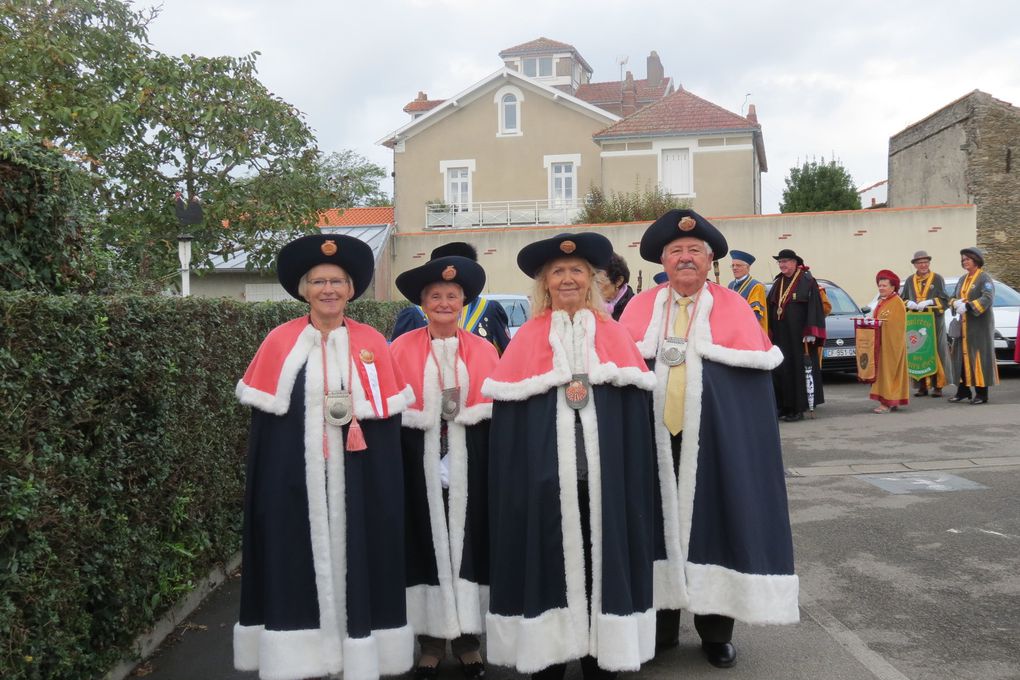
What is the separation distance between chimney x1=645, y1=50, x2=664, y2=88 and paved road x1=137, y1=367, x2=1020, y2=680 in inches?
1944

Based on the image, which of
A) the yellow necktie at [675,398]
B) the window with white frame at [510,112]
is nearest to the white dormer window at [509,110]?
the window with white frame at [510,112]

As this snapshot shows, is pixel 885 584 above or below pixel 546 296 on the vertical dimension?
below

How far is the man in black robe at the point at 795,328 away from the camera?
40.6 ft

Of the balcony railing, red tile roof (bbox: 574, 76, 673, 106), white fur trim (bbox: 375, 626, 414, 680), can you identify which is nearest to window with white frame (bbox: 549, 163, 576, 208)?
the balcony railing

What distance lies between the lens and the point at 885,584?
571 cm

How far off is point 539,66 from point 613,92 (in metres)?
5.73

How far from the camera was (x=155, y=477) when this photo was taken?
15.2 feet

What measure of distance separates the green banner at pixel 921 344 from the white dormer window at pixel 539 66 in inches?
1842

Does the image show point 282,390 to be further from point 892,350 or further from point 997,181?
point 997,181

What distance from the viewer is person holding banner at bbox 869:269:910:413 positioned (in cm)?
1280

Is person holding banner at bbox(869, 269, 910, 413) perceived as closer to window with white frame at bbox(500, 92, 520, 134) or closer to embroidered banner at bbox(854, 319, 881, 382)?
embroidered banner at bbox(854, 319, 881, 382)

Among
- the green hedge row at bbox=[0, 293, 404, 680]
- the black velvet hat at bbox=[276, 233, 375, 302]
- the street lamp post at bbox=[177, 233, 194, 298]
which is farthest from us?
the street lamp post at bbox=[177, 233, 194, 298]

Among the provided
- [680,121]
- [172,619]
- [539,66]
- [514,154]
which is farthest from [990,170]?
[539,66]

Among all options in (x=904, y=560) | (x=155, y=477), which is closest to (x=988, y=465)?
(x=904, y=560)
